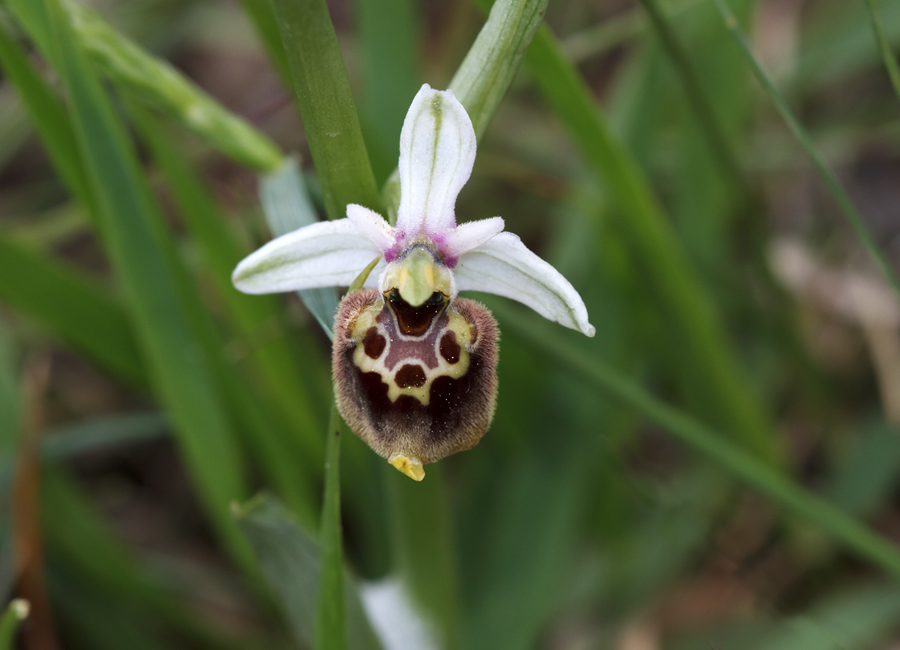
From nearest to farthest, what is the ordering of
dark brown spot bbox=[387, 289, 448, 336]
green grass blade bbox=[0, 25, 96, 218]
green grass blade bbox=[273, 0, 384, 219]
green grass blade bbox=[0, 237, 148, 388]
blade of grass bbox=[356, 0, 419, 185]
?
green grass blade bbox=[273, 0, 384, 219]
dark brown spot bbox=[387, 289, 448, 336]
green grass blade bbox=[0, 25, 96, 218]
green grass blade bbox=[0, 237, 148, 388]
blade of grass bbox=[356, 0, 419, 185]

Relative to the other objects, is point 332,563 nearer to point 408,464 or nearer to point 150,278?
point 408,464

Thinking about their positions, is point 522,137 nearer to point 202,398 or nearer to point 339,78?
point 202,398

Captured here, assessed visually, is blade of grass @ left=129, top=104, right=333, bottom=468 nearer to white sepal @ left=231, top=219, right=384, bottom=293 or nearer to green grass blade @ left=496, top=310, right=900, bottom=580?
green grass blade @ left=496, top=310, right=900, bottom=580

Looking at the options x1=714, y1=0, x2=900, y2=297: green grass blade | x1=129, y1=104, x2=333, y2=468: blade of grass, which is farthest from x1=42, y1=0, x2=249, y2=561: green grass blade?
x1=714, y1=0, x2=900, y2=297: green grass blade

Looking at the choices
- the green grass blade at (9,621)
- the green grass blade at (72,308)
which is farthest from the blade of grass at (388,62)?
the green grass blade at (9,621)

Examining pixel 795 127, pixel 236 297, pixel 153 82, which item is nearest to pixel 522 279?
pixel 795 127

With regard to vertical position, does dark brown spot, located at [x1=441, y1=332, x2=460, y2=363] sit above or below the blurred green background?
below

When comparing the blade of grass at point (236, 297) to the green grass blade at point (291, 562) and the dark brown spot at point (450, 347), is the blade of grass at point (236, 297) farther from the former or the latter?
the dark brown spot at point (450, 347)

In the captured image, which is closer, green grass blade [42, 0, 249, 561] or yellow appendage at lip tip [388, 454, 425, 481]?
yellow appendage at lip tip [388, 454, 425, 481]
